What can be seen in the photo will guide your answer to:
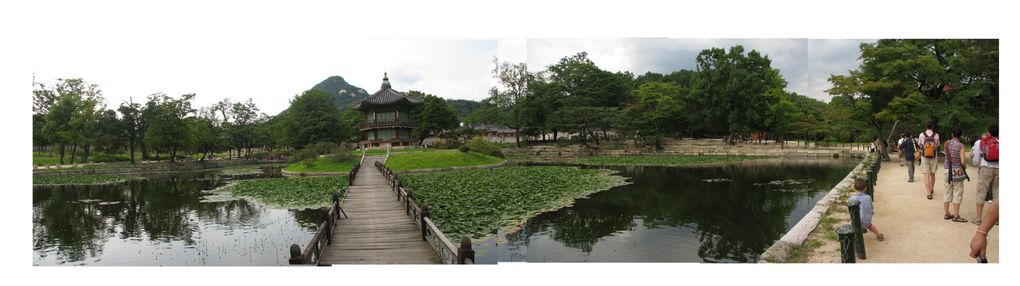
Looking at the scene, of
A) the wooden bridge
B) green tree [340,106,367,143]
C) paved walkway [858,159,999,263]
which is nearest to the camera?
paved walkway [858,159,999,263]

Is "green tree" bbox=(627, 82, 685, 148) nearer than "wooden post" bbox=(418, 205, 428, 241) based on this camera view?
No

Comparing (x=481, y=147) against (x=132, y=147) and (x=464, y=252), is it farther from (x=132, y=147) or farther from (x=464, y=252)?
(x=132, y=147)

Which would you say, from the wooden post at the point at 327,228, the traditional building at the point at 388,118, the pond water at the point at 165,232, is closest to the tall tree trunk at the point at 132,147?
the traditional building at the point at 388,118

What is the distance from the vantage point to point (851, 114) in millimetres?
17953

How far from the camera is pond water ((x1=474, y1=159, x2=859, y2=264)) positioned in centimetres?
693

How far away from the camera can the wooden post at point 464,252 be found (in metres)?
4.81

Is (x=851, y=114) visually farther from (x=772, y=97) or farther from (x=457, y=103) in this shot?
(x=457, y=103)

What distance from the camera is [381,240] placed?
22.5ft

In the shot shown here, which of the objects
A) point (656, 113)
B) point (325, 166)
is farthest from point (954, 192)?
point (656, 113)

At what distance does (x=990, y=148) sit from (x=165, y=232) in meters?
12.8

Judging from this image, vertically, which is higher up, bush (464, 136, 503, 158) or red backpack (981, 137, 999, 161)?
red backpack (981, 137, 999, 161)

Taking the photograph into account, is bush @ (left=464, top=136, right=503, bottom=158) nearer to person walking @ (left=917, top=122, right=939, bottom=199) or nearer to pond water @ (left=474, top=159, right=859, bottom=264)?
pond water @ (left=474, top=159, right=859, bottom=264)

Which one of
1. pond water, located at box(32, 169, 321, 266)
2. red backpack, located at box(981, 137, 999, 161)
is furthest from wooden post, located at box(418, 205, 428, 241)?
red backpack, located at box(981, 137, 999, 161)

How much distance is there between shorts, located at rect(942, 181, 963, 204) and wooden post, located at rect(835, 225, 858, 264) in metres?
2.41
